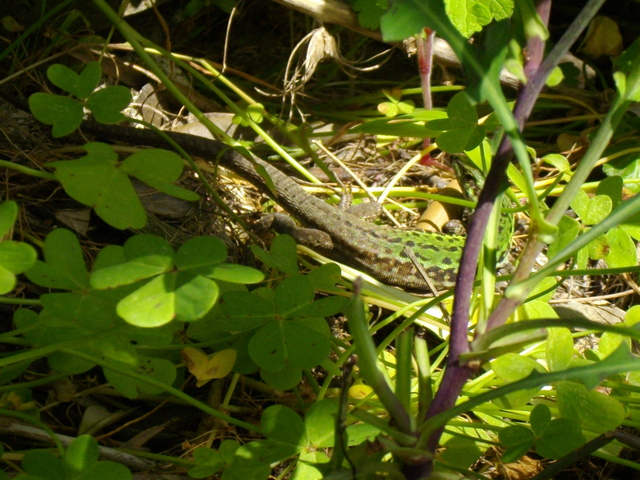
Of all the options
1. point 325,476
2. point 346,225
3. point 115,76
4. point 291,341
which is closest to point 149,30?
point 115,76

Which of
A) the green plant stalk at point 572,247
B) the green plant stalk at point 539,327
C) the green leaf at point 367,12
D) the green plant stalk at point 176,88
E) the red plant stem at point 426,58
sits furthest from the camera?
the red plant stem at point 426,58

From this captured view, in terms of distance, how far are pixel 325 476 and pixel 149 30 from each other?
3.30 meters

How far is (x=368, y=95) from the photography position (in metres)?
3.98

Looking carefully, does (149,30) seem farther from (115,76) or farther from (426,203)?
(426,203)

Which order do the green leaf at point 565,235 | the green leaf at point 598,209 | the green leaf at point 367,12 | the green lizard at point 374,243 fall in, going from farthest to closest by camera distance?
the green lizard at point 374,243 < the green leaf at point 367,12 < the green leaf at point 598,209 < the green leaf at point 565,235

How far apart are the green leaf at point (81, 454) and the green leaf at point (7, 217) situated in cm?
54

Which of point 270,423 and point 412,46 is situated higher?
point 412,46

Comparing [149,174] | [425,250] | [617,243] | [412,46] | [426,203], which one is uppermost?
[412,46]

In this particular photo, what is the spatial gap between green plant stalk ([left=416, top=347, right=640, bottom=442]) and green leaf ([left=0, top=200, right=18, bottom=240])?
3.51ft

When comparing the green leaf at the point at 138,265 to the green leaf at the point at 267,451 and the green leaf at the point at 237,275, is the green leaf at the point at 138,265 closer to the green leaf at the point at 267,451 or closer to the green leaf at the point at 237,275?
the green leaf at the point at 237,275

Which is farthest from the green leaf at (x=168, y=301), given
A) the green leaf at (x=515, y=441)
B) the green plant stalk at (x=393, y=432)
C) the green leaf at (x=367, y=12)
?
the green leaf at (x=367, y=12)

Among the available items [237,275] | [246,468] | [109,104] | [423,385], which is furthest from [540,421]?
[109,104]

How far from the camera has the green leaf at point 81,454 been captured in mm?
1483

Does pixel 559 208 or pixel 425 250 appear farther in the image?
pixel 425 250
